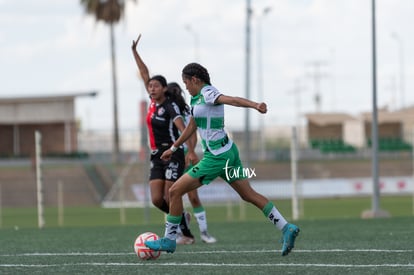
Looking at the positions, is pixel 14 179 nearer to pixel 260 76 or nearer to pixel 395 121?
pixel 260 76

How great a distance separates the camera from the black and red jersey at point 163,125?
13.9 m

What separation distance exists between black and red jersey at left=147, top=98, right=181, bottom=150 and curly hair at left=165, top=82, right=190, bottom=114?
0.07m

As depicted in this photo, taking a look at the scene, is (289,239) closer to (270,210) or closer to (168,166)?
(270,210)

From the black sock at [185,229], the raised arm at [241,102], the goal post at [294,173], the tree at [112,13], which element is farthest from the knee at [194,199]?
the tree at [112,13]

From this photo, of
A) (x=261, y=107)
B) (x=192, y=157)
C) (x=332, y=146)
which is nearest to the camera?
(x=261, y=107)

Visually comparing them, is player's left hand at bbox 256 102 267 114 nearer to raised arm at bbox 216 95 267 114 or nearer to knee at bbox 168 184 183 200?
raised arm at bbox 216 95 267 114

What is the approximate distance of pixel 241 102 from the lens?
1044cm

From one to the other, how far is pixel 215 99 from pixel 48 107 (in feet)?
187

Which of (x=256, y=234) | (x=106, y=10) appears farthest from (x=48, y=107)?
(x=256, y=234)

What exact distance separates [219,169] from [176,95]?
3.03 m

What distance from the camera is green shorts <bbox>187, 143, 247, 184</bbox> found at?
11.1 m

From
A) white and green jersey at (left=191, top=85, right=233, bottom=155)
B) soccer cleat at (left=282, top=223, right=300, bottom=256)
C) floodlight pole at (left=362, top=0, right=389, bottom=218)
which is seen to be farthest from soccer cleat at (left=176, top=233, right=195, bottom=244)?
floodlight pole at (left=362, top=0, right=389, bottom=218)

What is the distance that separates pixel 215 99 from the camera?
10930 millimetres

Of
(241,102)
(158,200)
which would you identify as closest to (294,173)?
(158,200)
